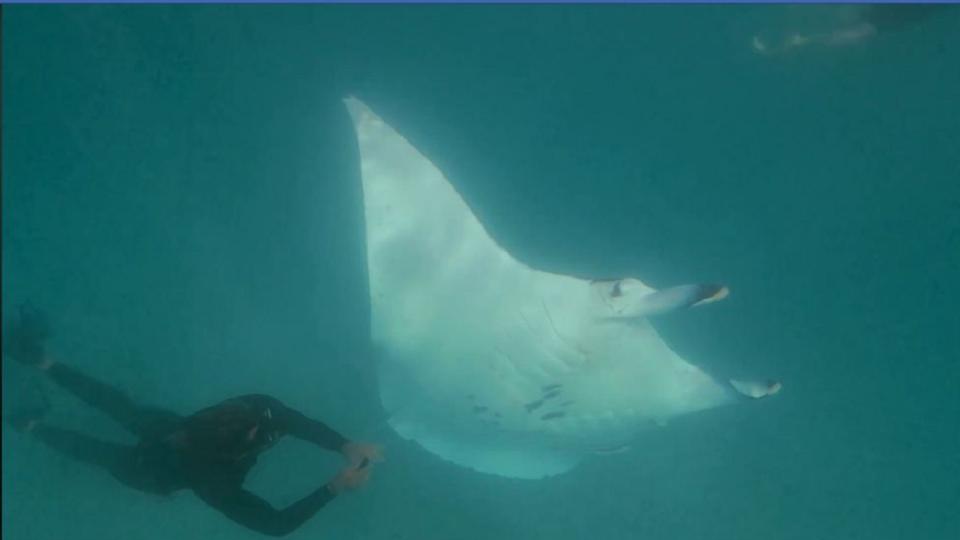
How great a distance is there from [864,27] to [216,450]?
5937 millimetres

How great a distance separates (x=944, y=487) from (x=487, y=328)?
14237 millimetres

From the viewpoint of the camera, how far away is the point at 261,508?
4488mm

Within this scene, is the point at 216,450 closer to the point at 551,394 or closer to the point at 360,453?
the point at 360,453

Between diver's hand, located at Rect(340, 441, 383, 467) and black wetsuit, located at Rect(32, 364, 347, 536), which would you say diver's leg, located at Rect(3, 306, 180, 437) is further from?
diver's hand, located at Rect(340, 441, 383, 467)

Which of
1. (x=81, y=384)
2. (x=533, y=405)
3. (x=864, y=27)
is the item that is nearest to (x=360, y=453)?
(x=533, y=405)

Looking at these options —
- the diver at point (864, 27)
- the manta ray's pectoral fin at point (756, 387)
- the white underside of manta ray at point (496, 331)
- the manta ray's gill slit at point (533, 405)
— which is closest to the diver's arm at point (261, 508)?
the white underside of manta ray at point (496, 331)

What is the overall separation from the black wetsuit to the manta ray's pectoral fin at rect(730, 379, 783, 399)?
9.46 ft

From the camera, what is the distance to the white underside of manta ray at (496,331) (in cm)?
471

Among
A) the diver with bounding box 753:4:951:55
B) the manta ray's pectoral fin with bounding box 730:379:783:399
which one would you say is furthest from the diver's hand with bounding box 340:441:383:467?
the diver with bounding box 753:4:951:55

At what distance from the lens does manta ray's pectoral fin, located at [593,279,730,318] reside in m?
3.97

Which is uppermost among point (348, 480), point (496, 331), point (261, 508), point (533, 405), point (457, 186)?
point (457, 186)

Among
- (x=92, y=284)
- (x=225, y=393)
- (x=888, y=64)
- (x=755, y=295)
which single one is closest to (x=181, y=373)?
(x=225, y=393)

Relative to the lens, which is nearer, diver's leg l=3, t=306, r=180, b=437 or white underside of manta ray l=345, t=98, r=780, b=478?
diver's leg l=3, t=306, r=180, b=437

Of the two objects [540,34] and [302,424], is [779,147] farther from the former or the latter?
[302,424]
